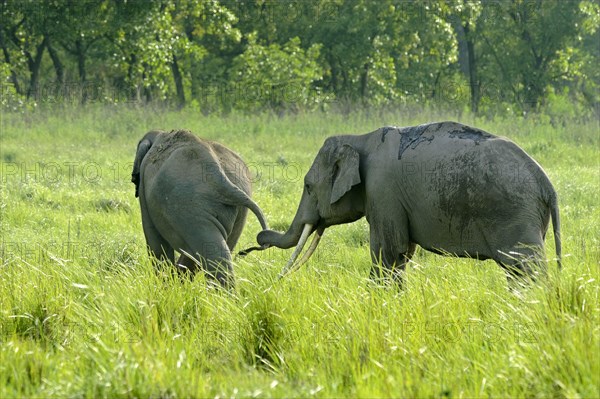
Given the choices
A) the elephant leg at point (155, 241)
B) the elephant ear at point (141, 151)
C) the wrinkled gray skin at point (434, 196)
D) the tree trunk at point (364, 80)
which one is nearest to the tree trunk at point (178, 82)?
the tree trunk at point (364, 80)

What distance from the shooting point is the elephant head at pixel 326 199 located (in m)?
8.19

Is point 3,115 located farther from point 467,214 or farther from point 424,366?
point 424,366

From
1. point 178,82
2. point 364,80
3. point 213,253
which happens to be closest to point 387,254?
point 213,253

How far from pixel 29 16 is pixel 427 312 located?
77.0 feet

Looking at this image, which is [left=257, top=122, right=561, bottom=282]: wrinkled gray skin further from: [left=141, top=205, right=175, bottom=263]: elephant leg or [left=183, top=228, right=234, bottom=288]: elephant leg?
[left=141, top=205, right=175, bottom=263]: elephant leg

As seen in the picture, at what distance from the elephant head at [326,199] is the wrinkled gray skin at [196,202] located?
10.2 inches

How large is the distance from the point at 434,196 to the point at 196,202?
1823mm

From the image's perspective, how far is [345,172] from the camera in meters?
8.16

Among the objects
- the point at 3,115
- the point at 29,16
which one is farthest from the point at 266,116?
the point at 29,16

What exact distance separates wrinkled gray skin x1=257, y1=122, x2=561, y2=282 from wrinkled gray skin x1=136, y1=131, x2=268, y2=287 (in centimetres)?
38

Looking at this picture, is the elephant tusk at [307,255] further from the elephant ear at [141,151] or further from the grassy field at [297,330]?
the elephant ear at [141,151]

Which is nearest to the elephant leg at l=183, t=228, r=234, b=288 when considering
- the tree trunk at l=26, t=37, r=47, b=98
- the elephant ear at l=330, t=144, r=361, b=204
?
the elephant ear at l=330, t=144, r=361, b=204

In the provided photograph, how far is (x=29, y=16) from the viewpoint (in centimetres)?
2795

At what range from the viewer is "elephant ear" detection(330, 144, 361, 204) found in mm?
8094
